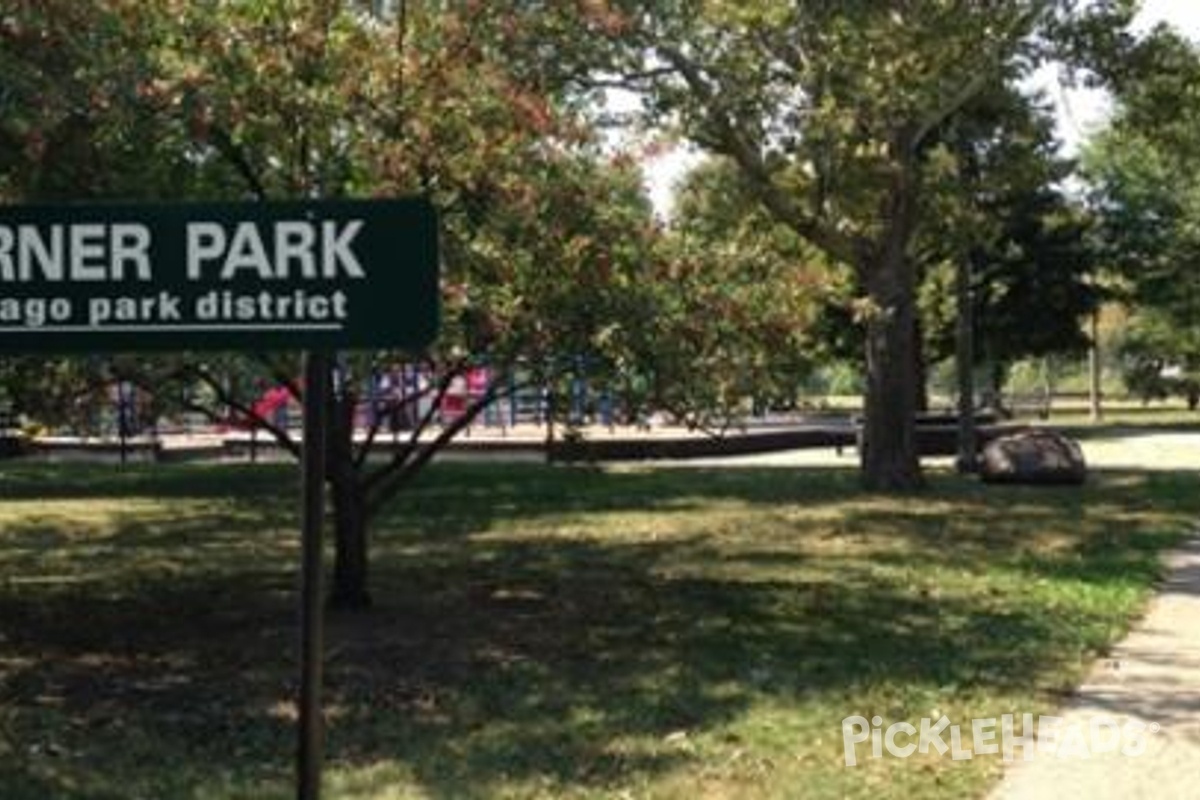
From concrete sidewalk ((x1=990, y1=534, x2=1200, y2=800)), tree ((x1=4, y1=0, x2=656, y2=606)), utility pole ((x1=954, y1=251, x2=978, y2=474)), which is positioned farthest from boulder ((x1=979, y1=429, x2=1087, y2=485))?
tree ((x1=4, y1=0, x2=656, y2=606))

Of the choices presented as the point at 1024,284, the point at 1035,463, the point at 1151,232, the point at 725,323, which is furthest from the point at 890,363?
the point at 1151,232

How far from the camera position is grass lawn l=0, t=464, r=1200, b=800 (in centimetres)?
696

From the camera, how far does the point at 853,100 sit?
19406mm

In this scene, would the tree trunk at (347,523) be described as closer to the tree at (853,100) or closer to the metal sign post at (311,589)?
the metal sign post at (311,589)

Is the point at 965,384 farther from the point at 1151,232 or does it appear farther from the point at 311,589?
the point at 1151,232

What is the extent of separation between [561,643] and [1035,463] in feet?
44.4

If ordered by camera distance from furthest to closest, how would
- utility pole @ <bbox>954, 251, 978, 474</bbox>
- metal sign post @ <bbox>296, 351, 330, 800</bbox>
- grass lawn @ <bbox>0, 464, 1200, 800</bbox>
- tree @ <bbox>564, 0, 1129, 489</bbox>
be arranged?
utility pole @ <bbox>954, 251, 978, 474</bbox> < tree @ <bbox>564, 0, 1129, 489</bbox> < grass lawn @ <bbox>0, 464, 1200, 800</bbox> < metal sign post @ <bbox>296, 351, 330, 800</bbox>

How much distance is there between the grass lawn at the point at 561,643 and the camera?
6.96 m

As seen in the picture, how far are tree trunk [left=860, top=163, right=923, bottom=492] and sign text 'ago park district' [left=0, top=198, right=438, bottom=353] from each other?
1748cm

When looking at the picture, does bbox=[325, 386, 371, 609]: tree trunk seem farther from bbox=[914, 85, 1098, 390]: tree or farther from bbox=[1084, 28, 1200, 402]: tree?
bbox=[1084, 28, 1200, 402]: tree

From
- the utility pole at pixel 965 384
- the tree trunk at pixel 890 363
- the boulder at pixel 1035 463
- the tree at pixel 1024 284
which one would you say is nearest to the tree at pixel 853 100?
the tree trunk at pixel 890 363

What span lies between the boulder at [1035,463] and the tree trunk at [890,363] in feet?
3.40

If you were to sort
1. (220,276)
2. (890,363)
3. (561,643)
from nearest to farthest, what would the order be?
(220,276), (561,643), (890,363)

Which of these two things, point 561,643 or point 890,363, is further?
point 890,363
